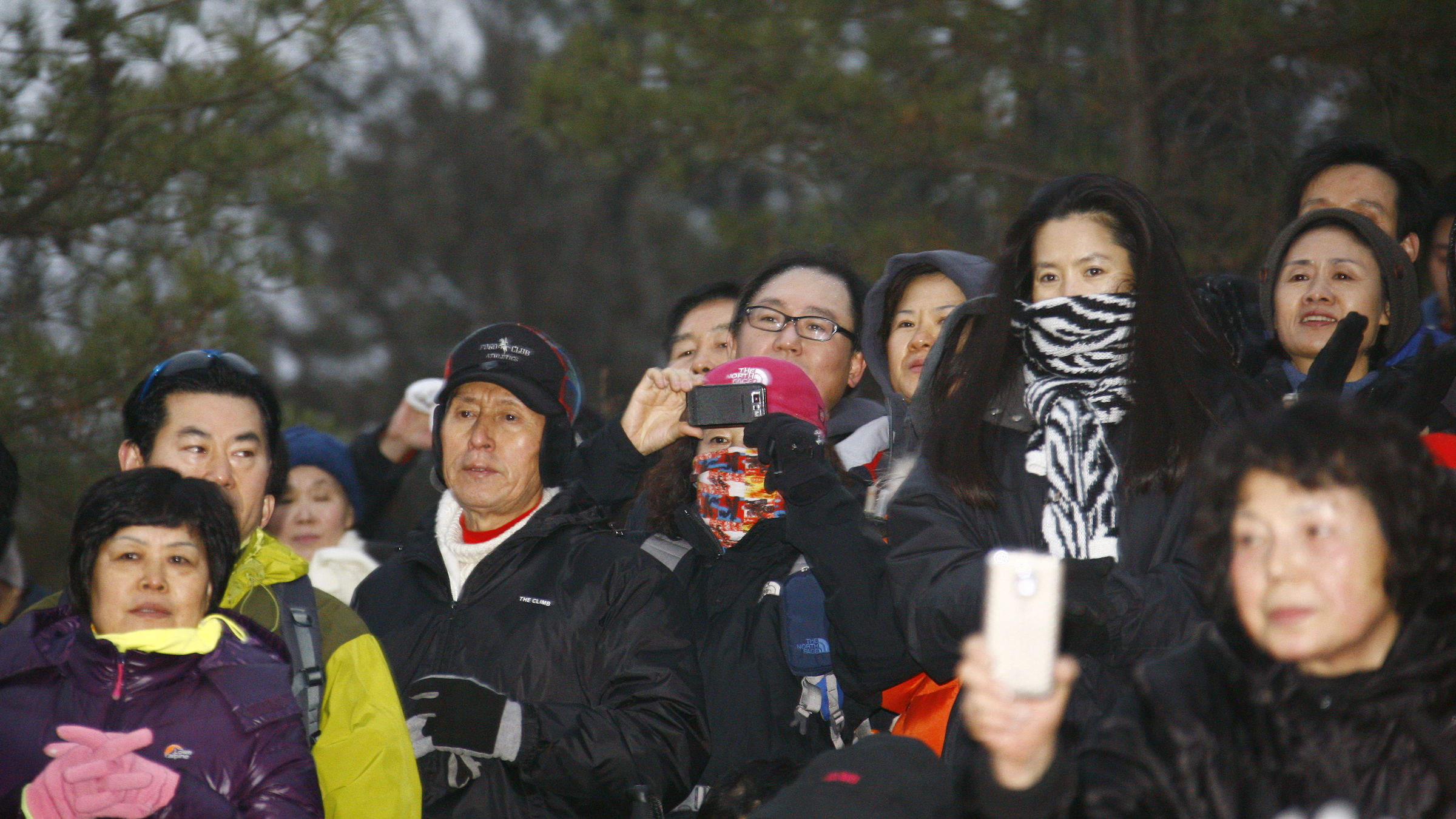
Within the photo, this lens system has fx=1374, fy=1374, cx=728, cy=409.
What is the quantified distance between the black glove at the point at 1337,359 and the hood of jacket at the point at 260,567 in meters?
2.40

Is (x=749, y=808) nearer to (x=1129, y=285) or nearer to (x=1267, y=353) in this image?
(x=1129, y=285)

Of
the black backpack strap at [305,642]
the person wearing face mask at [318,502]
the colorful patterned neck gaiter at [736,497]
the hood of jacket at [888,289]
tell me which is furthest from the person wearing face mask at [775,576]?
the person wearing face mask at [318,502]

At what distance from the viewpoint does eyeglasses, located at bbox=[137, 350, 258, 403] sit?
3463 mm

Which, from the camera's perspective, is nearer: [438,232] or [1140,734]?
[1140,734]

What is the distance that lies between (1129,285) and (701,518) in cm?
125

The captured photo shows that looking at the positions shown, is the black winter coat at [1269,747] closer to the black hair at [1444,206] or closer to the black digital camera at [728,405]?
the black digital camera at [728,405]

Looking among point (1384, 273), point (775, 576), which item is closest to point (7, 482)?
point (775, 576)

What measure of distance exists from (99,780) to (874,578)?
5.32 ft

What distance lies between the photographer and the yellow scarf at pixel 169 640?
2.75 metres

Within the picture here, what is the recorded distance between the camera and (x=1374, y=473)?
6.49 ft

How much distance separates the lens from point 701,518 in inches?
142

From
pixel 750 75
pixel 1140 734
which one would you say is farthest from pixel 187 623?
pixel 750 75

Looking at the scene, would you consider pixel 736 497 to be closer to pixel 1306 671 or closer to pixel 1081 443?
pixel 1081 443

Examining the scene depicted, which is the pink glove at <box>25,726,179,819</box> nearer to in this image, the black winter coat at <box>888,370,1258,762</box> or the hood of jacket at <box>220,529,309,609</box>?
the hood of jacket at <box>220,529,309,609</box>
